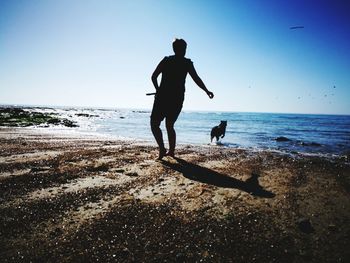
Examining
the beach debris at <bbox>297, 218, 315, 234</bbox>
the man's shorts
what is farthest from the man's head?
the beach debris at <bbox>297, 218, 315, 234</bbox>

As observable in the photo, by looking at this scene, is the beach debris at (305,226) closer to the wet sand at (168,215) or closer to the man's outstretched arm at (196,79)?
the wet sand at (168,215)

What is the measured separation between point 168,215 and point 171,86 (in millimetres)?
3025

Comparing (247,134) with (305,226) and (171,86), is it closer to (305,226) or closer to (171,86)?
(171,86)

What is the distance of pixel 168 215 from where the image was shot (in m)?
2.18

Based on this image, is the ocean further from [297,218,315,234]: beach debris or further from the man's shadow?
[297,218,315,234]: beach debris

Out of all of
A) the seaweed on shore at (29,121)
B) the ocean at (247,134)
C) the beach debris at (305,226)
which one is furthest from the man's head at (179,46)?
the seaweed on shore at (29,121)

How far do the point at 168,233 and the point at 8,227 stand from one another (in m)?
1.13

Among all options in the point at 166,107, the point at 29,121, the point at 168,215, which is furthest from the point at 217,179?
the point at 29,121

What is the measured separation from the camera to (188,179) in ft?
10.8

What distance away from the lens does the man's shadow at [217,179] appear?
2883 millimetres

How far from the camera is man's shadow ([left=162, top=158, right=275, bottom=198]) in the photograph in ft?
9.46

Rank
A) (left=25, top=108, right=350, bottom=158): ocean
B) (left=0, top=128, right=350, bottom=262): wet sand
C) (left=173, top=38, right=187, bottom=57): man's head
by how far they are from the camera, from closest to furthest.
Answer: (left=0, top=128, right=350, bottom=262): wet sand < (left=173, top=38, right=187, bottom=57): man's head < (left=25, top=108, right=350, bottom=158): ocean

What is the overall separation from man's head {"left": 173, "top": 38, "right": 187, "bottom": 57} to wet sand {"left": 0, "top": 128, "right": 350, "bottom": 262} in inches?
85.1

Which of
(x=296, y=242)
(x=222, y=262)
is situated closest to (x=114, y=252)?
(x=222, y=262)
